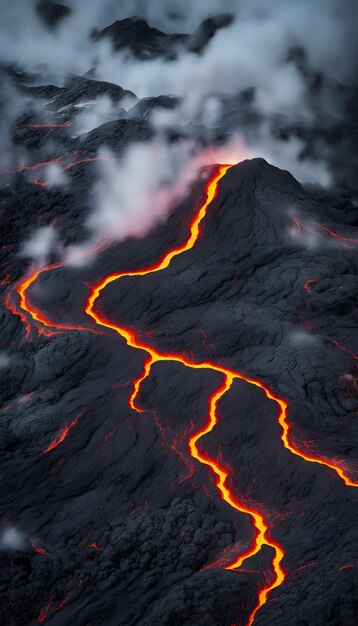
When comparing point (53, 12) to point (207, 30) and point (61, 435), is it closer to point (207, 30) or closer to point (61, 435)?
point (207, 30)

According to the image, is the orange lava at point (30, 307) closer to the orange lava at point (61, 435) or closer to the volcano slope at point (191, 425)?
the volcano slope at point (191, 425)

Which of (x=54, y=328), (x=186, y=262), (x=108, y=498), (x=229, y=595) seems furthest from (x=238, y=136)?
(x=229, y=595)

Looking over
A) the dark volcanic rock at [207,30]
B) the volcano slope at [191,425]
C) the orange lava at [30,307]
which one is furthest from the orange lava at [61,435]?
the dark volcanic rock at [207,30]

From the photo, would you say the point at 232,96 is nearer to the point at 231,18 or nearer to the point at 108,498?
the point at 231,18

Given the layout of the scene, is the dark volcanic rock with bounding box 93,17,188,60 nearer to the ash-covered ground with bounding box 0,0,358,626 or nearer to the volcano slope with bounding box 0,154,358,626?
the ash-covered ground with bounding box 0,0,358,626

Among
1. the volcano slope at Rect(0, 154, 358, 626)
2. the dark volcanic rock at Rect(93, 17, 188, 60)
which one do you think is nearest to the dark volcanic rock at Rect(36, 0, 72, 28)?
the dark volcanic rock at Rect(93, 17, 188, 60)
